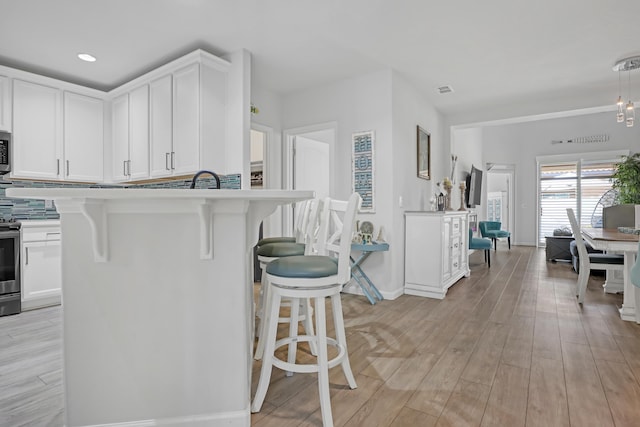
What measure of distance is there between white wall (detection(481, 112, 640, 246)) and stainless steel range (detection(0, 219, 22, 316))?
928 centimetres

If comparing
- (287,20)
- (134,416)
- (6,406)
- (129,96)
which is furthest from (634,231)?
(129,96)

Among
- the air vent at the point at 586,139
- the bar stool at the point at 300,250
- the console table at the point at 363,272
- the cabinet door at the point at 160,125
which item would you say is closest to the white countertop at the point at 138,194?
the bar stool at the point at 300,250

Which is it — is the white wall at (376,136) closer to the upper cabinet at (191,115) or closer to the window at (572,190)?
the upper cabinet at (191,115)

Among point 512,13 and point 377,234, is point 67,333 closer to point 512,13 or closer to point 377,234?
point 377,234

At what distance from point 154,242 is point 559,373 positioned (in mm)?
2354

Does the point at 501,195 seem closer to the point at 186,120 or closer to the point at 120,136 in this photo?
the point at 186,120

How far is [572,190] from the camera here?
802cm

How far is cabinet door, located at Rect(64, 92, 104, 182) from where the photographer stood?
3.84 metres

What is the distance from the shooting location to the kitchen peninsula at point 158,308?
52.6 inches

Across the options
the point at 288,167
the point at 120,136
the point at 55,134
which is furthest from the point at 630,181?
the point at 55,134

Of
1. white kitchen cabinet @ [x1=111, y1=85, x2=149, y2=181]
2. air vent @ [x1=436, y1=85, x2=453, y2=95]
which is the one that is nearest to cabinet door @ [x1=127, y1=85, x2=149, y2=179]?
white kitchen cabinet @ [x1=111, y1=85, x2=149, y2=181]

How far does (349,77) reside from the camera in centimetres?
390

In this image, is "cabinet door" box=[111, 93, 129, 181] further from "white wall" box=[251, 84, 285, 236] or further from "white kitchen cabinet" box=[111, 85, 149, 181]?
"white wall" box=[251, 84, 285, 236]

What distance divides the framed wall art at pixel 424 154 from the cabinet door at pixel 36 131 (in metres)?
4.23
